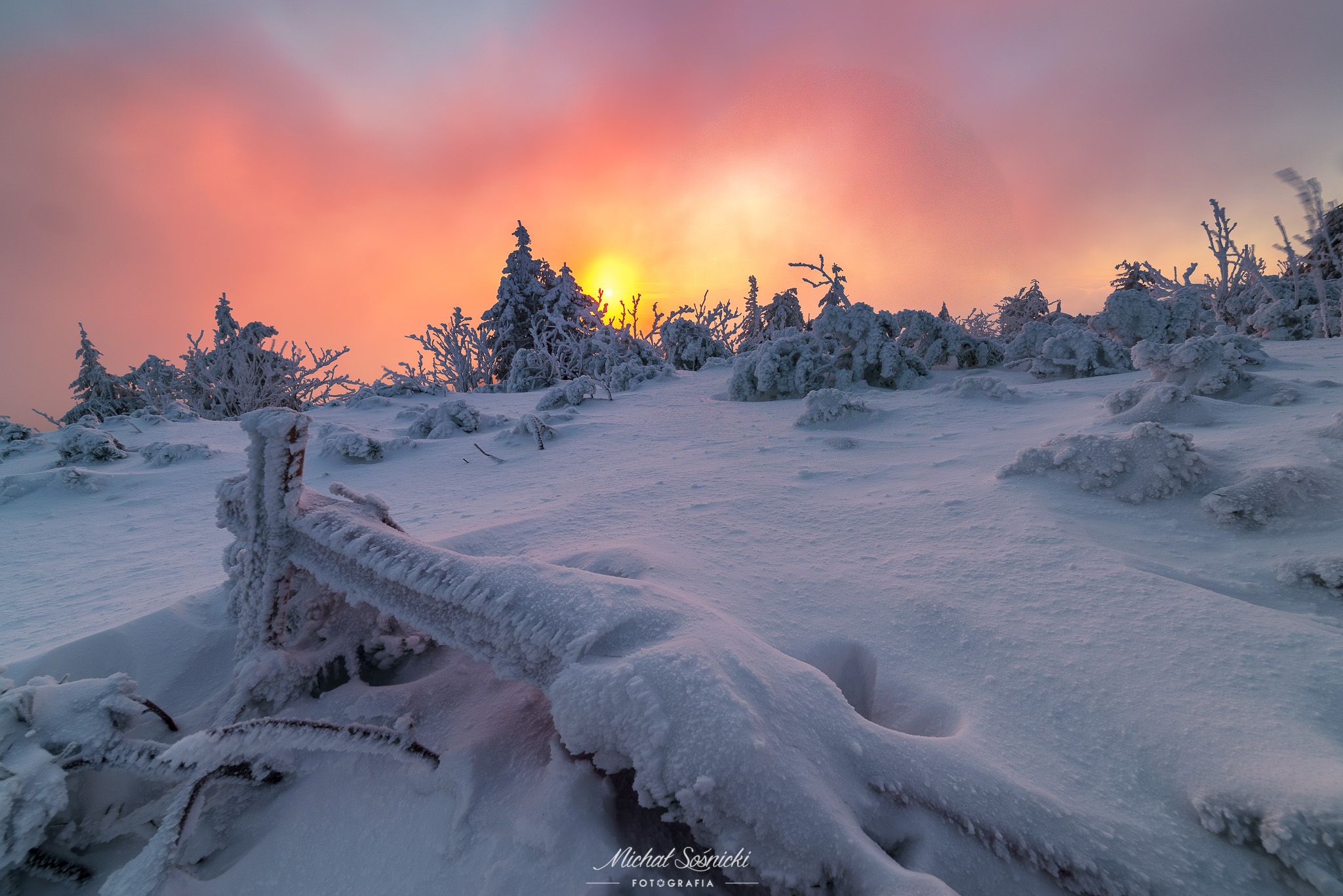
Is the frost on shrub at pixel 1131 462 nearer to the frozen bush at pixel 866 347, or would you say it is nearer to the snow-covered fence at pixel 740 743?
the snow-covered fence at pixel 740 743

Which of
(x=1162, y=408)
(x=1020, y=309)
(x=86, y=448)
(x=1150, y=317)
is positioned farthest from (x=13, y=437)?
(x=1020, y=309)

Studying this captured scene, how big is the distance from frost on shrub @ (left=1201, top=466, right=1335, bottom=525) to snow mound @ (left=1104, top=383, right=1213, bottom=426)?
3.67 feet

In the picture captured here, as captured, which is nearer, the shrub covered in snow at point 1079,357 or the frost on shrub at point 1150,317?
the shrub covered in snow at point 1079,357

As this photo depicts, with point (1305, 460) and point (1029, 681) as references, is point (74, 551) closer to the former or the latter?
point (1029, 681)

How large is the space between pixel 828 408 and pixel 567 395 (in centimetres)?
329

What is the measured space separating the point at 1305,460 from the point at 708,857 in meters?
2.51

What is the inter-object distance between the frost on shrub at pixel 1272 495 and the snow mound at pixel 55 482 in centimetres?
604

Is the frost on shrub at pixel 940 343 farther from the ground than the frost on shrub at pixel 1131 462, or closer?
farther from the ground

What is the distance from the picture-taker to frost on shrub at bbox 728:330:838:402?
5.68 m

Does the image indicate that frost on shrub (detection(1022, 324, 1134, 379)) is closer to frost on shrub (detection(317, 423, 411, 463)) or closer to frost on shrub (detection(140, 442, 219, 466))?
frost on shrub (detection(317, 423, 411, 463))

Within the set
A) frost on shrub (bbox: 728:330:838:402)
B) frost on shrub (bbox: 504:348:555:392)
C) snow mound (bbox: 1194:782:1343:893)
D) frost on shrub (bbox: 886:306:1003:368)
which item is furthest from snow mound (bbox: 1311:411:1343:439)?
frost on shrub (bbox: 504:348:555:392)

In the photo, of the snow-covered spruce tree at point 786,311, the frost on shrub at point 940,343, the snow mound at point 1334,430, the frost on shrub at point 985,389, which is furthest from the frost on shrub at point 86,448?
the snow-covered spruce tree at point 786,311

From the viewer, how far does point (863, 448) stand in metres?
3.32

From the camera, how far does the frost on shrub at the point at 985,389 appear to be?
Answer: 4.40 m
